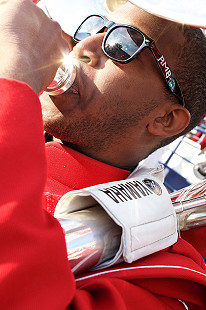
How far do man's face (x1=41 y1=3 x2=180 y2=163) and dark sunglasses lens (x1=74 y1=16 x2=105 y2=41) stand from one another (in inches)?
2.0

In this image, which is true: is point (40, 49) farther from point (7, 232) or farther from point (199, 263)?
point (199, 263)

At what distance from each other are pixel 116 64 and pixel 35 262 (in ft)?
3.02

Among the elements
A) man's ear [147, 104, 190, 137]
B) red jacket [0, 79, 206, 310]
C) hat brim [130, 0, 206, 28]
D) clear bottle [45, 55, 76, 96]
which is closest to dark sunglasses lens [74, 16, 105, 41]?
clear bottle [45, 55, 76, 96]

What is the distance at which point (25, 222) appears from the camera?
21.9 inches

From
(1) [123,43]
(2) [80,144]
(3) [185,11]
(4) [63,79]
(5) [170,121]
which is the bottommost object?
(2) [80,144]

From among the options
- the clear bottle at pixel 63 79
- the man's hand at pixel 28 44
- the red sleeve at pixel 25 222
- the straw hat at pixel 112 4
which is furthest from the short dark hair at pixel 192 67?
the red sleeve at pixel 25 222

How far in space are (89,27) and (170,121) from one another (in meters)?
0.53

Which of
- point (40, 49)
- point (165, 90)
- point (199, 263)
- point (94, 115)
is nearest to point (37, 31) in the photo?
point (40, 49)

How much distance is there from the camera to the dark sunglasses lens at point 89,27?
4.44ft

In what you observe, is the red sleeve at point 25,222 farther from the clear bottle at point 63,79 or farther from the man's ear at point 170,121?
the man's ear at point 170,121

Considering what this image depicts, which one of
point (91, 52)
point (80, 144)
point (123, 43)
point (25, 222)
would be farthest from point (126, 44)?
point (25, 222)

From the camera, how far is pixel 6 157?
55 centimetres

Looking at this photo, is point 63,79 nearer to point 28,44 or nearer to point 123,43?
point 123,43

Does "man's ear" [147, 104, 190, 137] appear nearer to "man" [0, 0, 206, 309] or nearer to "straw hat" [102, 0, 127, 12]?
"man" [0, 0, 206, 309]
